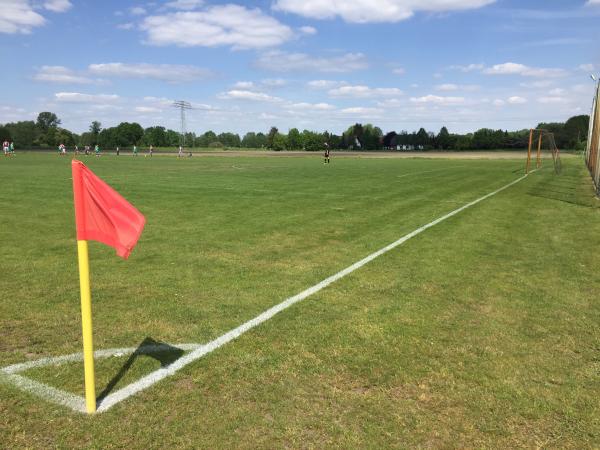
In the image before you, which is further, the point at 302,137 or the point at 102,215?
the point at 302,137

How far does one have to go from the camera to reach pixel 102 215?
3.36m

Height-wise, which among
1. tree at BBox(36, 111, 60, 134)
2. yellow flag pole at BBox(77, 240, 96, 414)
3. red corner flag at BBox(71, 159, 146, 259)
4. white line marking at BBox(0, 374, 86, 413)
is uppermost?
tree at BBox(36, 111, 60, 134)

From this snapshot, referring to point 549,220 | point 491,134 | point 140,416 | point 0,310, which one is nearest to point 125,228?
point 140,416

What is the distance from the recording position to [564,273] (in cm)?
707

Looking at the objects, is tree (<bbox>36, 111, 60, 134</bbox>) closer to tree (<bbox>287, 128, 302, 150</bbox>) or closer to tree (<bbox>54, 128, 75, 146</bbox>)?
tree (<bbox>54, 128, 75, 146</bbox>)

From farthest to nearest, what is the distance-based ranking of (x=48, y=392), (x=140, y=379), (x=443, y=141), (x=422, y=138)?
(x=422, y=138), (x=443, y=141), (x=140, y=379), (x=48, y=392)

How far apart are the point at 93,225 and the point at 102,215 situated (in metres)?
0.10

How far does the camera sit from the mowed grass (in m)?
3.19

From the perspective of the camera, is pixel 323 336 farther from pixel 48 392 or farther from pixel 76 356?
pixel 48 392

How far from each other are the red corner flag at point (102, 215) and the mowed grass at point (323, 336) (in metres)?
1.29

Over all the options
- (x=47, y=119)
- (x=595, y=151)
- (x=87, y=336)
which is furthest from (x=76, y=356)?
(x=47, y=119)

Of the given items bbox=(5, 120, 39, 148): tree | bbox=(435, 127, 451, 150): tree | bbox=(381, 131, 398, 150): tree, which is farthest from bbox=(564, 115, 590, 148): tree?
bbox=(5, 120, 39, 148): tree

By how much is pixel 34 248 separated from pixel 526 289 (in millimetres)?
8421

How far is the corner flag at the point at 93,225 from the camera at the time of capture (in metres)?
3.28
